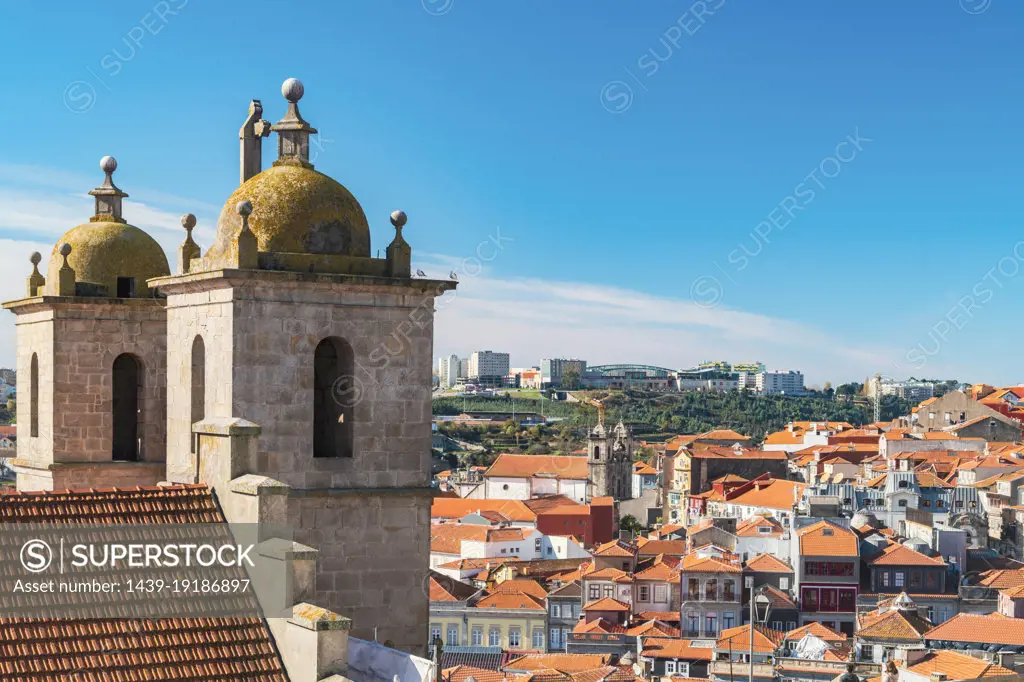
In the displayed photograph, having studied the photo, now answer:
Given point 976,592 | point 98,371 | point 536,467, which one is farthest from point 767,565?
point 536,467

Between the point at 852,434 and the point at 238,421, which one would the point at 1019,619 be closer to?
Result: the point at 238,421

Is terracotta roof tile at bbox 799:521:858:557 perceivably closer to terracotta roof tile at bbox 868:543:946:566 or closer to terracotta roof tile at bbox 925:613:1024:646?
terracotta roof tile at bbox 868:543:946:566

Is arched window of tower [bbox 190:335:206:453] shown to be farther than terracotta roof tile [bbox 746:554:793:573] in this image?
No

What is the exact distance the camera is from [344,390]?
32.9 ft

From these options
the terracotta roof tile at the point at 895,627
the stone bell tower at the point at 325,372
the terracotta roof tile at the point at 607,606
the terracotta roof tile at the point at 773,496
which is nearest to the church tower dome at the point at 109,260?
the stone bell tower at the point at 325,372

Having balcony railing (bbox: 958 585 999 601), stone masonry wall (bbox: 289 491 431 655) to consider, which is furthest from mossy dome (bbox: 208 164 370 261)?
balcony railing (bbox: 958 585 999 601)

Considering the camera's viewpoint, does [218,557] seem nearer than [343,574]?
Yes

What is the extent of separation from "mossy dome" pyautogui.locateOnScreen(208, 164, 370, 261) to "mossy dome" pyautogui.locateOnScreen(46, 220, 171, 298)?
3.85 metres

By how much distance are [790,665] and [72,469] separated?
23.8 meters

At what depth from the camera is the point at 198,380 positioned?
32.6 ft

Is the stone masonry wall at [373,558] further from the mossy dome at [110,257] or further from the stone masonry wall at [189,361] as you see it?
the mossy dome at [110,257]

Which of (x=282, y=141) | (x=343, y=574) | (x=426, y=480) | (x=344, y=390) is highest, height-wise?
(x=282, y=141)

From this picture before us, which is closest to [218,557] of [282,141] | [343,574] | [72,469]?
[343,574]

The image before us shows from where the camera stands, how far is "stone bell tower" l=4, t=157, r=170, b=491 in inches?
530
